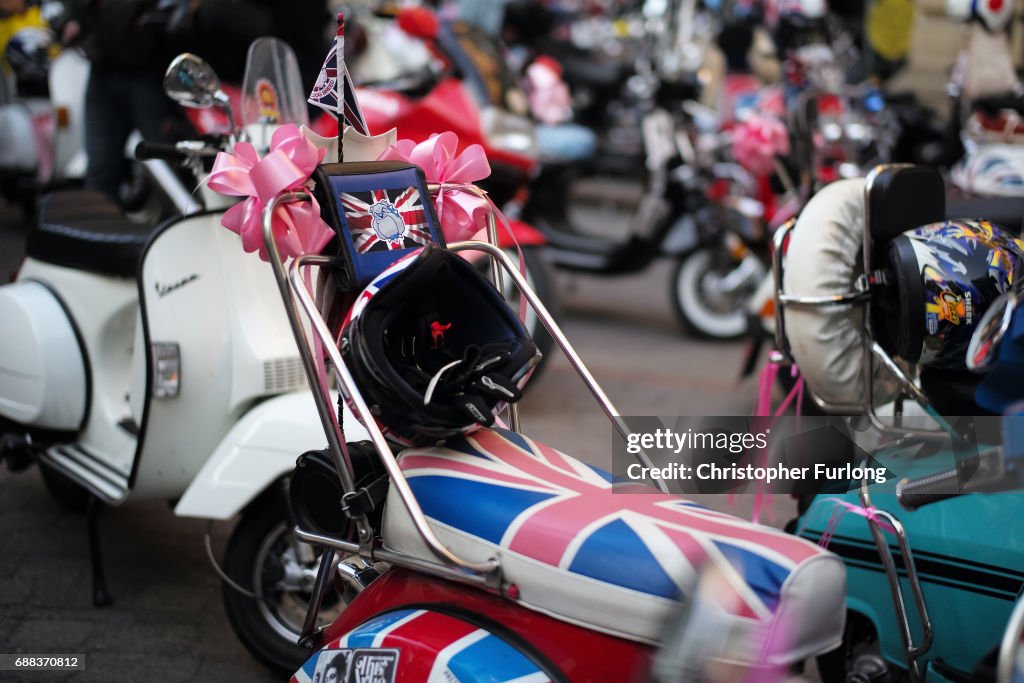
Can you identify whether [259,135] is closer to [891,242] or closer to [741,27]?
[891,242]

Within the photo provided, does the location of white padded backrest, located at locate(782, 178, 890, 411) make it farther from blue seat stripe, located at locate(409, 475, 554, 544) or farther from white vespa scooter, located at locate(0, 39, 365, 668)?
white vespa scooter, located at locate(0, 39, 365, 668)

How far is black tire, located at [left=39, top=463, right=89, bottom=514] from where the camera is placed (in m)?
3.72

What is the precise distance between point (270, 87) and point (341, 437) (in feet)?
4.86

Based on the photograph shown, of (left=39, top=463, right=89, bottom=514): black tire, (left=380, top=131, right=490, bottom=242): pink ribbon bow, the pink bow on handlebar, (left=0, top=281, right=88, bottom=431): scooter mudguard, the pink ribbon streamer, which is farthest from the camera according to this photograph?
(left=39, top=463, right=89, bottom=514): black tire

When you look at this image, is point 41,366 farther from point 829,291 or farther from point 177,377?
point 829,291

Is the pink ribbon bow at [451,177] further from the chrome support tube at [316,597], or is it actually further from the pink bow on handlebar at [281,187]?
the chrome support tube at [316,597]

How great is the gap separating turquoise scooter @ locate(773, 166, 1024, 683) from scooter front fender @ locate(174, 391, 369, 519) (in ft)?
3.71

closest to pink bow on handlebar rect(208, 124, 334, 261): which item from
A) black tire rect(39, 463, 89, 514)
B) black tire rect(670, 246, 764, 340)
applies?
black tire rect(39, 463, 89, 514)

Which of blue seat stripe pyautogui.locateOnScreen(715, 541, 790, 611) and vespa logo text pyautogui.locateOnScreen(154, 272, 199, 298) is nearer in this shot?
blue seat stripe pyautogui.locateOnScreen(715, 541, 790, 611)

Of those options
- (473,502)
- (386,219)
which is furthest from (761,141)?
(473,502)

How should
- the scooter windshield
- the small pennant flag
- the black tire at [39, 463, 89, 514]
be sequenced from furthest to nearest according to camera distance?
the black tire at [39, 463, 89, 514] → the scooter windshield → the small pennant flag

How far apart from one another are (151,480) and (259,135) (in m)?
0.96

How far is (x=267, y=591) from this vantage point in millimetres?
2828

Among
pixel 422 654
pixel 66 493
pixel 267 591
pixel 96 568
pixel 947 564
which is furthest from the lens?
pixel 66 493
